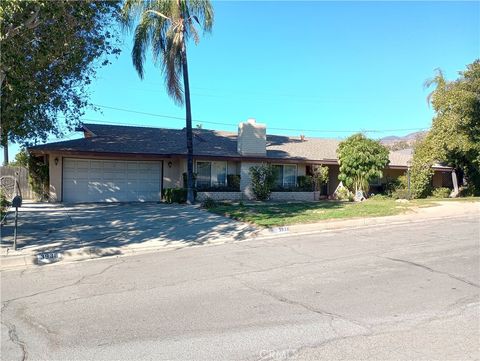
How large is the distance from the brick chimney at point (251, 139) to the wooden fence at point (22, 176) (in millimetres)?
11519

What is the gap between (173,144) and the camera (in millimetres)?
25375

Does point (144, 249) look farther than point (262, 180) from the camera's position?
No

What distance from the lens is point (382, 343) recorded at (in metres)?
4.64

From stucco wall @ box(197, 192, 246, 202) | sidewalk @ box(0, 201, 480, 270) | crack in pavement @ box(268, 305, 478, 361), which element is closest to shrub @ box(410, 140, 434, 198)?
sidewalk @ box(0, 201, 480, 270)

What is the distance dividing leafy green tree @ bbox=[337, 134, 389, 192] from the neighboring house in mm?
2121

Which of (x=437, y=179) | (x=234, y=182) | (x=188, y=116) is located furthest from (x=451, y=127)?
(x=188, y=116)

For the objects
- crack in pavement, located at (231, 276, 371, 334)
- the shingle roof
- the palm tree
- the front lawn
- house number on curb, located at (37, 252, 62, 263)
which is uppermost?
the palm tree

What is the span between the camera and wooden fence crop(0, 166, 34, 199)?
2369cm

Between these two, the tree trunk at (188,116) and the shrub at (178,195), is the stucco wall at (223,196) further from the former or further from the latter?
the tree trunk at (188,116)

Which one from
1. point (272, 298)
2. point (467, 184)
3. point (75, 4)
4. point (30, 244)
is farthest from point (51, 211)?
Answer: point (467, 184)

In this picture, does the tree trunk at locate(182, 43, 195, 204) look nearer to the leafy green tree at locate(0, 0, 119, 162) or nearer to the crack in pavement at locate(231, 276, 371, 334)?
the leafy green tree at locate(0, 0, 119, 162)

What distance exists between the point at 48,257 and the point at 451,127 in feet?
78.2

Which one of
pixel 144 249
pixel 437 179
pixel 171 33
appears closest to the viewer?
pixel 144 249

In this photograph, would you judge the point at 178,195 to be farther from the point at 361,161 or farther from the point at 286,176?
the point at 361,161
